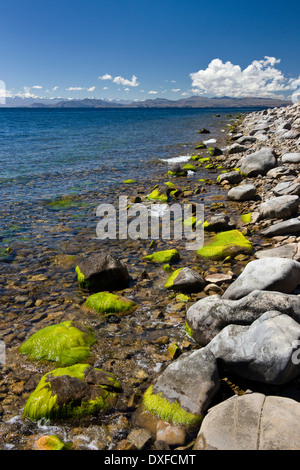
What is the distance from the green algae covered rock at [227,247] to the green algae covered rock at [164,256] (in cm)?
70

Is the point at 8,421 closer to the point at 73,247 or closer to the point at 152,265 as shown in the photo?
the point at 152,265

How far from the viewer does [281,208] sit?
31.1 ft

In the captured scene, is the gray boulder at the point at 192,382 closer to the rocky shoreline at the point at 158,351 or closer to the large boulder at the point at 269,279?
the rocky shoreline at the point at 158,351

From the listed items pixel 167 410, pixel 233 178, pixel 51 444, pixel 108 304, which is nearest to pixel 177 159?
pixel 233 178

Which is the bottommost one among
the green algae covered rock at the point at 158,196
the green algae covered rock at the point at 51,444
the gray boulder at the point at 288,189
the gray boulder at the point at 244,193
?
the green algae covered rock at the point at 51,444

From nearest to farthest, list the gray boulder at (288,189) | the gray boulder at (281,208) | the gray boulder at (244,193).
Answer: the gray boulder at (281,208), the gray boulder at (288,189), the gray boulder at (244,193)

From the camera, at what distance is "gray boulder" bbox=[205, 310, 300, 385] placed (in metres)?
3.72

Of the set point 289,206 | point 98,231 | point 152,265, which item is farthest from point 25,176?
point 289,206

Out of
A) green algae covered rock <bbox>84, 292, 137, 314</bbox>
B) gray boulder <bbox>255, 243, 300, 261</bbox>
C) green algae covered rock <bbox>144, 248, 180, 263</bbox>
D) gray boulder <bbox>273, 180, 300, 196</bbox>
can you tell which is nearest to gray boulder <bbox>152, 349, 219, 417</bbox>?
green algae covered rock <bbox>84, 292, 137, 314</bbox>

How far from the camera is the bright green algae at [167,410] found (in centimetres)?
362

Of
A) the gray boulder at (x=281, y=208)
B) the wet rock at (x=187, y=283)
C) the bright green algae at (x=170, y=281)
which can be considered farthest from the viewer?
the gray boulder at (x=281, y=208)

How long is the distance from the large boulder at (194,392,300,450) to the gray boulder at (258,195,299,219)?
23.4 ft

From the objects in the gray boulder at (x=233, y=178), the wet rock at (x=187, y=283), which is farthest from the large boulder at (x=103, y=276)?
the gray boulder at (x=233, y=178)

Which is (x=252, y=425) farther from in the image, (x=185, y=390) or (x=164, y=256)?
(x=164, y=256)
